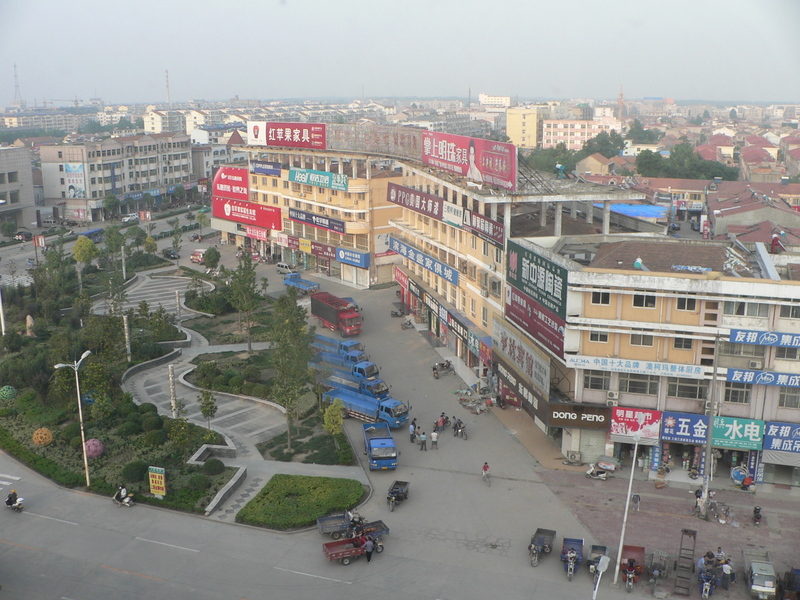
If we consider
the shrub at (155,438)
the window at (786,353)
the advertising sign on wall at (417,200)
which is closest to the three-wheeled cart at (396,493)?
the shrub at (155,438)

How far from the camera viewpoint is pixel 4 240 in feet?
284

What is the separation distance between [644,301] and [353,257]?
3554cm

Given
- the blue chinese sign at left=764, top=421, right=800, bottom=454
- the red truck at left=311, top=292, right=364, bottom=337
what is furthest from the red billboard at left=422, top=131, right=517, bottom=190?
the blue chinese sign at left=764, top=421, right=800, bottom=454

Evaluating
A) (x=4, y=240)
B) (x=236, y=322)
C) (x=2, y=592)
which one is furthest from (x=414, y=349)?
(x=4, y=240)

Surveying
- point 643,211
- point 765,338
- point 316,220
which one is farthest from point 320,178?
point 765,338

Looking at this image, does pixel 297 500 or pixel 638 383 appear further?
pixel 638 383

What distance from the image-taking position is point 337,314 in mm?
51531

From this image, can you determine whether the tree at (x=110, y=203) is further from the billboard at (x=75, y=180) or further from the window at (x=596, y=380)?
the window at (x=596, y=380)

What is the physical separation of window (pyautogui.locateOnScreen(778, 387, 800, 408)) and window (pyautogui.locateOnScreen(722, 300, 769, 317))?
10.4 ft

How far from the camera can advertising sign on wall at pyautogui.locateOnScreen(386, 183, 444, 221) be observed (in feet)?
159

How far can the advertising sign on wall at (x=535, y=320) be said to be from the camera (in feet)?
107

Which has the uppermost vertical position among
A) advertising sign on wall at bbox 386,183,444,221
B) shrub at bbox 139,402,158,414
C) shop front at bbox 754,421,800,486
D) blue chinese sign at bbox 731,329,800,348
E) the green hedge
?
advertising sign on wall at bbox 386,183,444,221

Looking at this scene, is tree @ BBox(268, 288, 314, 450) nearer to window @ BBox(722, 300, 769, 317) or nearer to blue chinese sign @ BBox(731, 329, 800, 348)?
window @ BBox(722, 300, 769, 317)

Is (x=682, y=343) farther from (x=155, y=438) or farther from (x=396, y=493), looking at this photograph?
(x=155, y=438)
